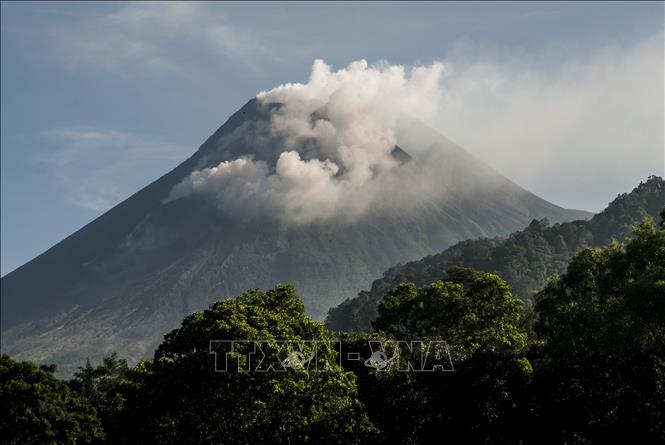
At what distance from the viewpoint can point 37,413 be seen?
41781 millimetres

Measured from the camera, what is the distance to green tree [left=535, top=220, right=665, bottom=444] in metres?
25.6

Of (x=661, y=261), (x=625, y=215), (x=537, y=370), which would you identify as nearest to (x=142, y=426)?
(x=537, y=370)

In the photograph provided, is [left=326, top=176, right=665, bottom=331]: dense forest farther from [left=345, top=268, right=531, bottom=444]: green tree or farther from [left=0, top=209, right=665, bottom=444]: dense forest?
[left=0, top=209, right=665, bottom=444]: dense forest

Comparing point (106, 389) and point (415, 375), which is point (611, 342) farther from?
point (106, 389)

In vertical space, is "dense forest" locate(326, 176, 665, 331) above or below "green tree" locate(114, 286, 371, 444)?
above

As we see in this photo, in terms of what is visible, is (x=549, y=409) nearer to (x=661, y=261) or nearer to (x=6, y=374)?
(x=661, y=261)

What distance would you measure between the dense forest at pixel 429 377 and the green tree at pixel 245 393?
65 mm

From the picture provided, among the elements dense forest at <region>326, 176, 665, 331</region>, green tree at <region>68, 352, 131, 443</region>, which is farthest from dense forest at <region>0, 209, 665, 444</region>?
dense forest at <region>326, 176, 665, 331</region>

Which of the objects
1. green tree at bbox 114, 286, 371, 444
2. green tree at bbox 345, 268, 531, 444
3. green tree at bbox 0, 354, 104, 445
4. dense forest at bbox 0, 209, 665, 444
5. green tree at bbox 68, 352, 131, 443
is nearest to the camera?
dense forest at bbox 0, 209, 665, 444

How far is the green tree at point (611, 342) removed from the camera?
25.6m

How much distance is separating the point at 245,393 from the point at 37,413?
16.3 m

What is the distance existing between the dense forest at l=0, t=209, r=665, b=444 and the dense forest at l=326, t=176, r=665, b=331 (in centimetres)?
9181

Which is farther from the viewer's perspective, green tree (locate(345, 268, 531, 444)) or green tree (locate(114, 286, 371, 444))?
green tree (locate(345, 268, 531, 444))

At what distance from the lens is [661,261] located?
1048 inches
